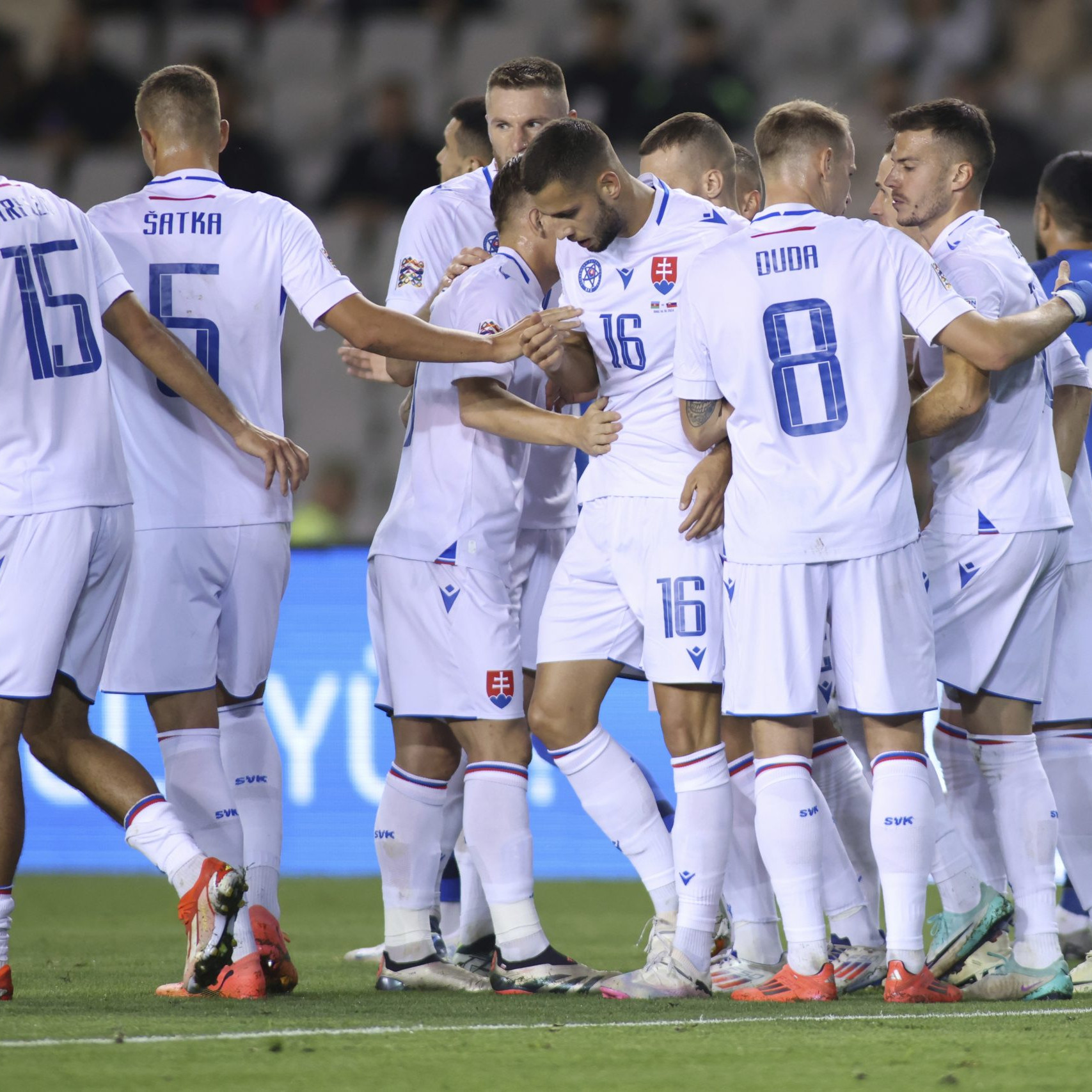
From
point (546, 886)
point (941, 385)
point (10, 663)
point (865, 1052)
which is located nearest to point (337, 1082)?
point (865, 1052)

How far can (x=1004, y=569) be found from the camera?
4.63m

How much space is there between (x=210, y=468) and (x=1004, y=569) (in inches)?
92.1

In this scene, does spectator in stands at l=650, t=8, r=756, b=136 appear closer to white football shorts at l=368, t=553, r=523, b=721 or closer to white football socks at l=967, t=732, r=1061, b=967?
white football shorts at l=368, t=553, r=523, b=721

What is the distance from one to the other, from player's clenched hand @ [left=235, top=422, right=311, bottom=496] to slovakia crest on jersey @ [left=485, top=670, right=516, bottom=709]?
0.80 m

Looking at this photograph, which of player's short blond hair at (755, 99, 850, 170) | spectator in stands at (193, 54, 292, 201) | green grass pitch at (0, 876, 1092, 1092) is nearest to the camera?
green grass pitch at (0, 876, 1092, 1092)

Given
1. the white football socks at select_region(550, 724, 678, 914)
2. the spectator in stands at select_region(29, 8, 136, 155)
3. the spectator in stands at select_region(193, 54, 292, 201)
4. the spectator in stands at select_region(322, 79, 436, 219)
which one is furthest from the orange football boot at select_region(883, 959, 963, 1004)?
the spectator in stands at select_region(29, 8, 136, 155)

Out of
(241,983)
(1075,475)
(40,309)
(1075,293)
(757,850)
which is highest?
(40,309)

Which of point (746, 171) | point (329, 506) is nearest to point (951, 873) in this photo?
point (746, 171)

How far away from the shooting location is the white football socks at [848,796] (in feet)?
16.6

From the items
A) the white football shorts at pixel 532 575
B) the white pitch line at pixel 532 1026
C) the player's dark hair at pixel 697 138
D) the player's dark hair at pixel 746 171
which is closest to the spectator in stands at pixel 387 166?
the player's dark hair at pixel 746 171

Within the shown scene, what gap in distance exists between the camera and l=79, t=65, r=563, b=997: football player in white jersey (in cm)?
478

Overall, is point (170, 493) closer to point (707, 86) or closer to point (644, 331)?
point (644, 331)

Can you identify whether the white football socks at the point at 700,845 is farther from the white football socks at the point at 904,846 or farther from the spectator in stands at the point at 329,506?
the spectator in stands at the point at 329,506

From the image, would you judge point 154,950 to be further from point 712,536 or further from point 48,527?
point 712,536
